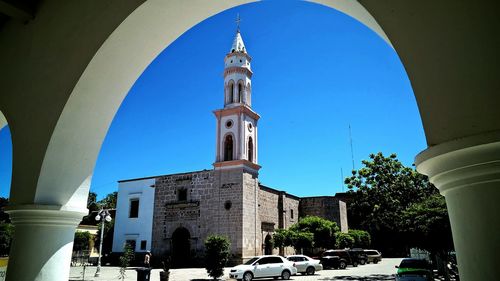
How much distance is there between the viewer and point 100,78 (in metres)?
2.62

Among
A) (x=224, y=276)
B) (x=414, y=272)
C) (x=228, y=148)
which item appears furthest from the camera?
(x=228, y=148)

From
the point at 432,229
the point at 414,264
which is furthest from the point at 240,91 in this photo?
the point at 432,229

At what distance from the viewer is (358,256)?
21.7 metres

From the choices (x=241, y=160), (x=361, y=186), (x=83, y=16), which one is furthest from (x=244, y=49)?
(x=83, y=16)

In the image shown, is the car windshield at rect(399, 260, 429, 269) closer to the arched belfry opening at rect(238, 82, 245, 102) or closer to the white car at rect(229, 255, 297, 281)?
the white car at rect(229, 255, 297, 281)

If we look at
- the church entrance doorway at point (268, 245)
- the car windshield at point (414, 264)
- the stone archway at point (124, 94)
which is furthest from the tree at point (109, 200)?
the stone archway at point (124, 94)

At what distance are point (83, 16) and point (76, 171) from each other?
1.25 m

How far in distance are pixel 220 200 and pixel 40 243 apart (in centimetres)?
1704

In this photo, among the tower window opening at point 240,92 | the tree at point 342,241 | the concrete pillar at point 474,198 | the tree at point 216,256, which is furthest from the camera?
the tree at point 342,241

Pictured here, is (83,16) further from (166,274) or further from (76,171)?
(166,274)

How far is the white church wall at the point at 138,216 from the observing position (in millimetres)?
21328

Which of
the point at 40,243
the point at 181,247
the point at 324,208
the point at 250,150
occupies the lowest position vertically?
the point at 181,247

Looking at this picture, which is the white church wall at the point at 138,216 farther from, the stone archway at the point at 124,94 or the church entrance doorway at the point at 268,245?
the stone archway at the point at 124,94

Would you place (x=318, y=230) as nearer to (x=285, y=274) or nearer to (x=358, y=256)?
(x=358, y=256)
